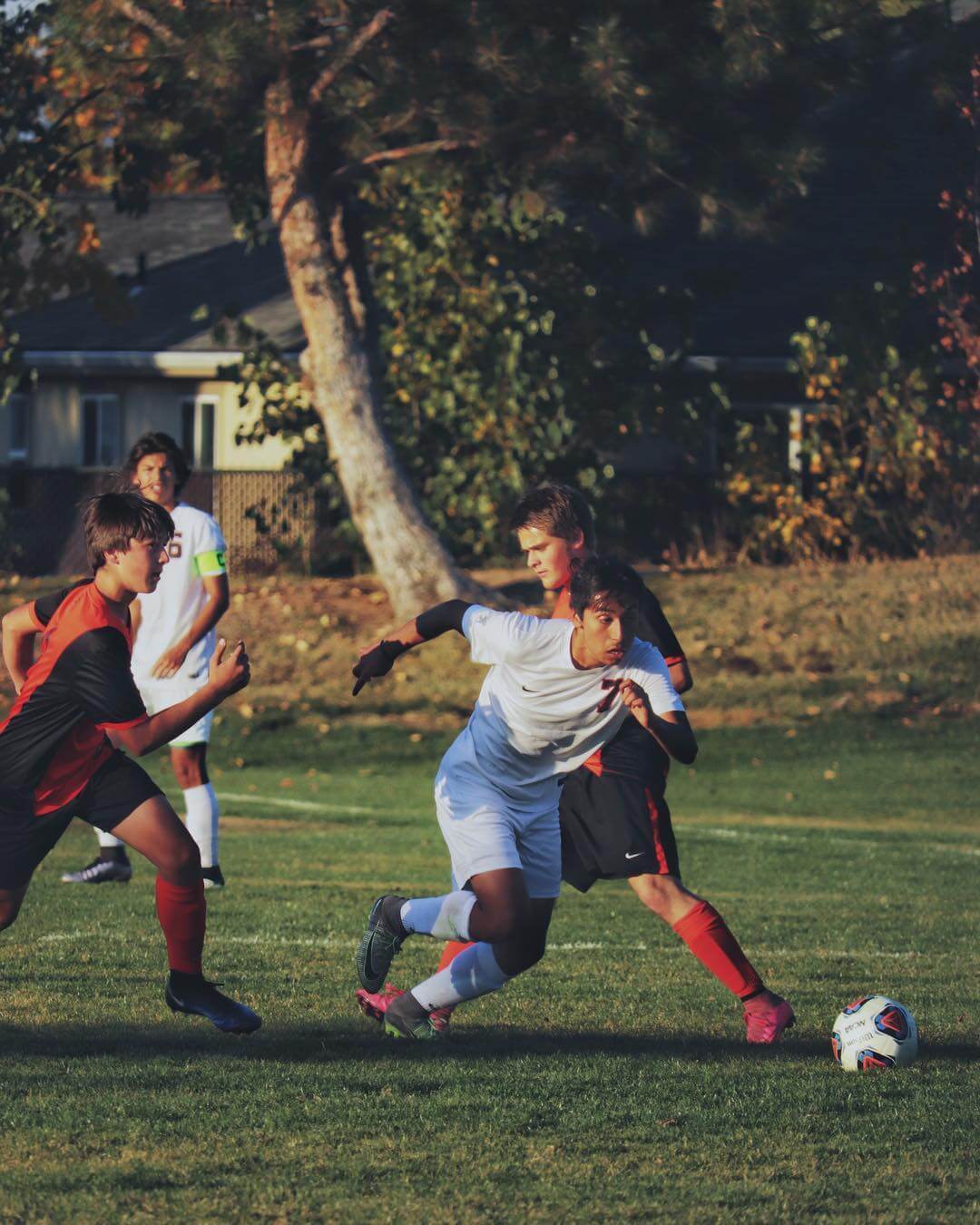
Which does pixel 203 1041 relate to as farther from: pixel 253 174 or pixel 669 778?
pixel 253 174

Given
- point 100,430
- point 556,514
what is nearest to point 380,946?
point 556,514

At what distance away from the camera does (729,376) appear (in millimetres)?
26484

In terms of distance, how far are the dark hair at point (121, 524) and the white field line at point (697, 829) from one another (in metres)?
7.68

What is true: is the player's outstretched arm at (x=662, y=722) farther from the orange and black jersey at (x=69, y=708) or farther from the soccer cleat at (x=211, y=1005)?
the soccer cleat at (x=211, y=1005)

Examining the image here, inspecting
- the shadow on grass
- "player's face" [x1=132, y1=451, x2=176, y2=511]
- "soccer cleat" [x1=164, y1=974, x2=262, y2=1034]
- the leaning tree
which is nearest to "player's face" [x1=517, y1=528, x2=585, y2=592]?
the shadow on grass

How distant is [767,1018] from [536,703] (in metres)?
1.30

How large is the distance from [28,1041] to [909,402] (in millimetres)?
19550

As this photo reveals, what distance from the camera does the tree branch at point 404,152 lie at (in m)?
20.8

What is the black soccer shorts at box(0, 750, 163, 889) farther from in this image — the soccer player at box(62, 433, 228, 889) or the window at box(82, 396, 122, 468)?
the window at box(82, 396, 122, 468)

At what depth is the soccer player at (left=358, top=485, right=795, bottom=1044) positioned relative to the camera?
6.74 m

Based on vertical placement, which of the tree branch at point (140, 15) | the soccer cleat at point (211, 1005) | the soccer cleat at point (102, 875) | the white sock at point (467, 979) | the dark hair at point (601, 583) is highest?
the tree branch at point (140, 15)

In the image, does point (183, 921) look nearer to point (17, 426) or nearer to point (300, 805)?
point (300, 805)

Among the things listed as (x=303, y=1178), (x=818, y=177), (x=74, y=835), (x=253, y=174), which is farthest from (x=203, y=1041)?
(x=818, y=177)

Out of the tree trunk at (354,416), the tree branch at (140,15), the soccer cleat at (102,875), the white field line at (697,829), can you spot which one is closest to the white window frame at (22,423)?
the tree trunk at (354,416)
